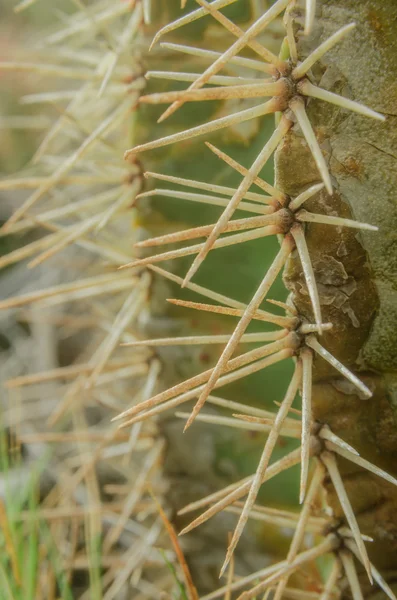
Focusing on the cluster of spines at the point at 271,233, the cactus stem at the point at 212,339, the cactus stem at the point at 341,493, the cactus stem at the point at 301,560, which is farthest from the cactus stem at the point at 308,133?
the cactus stem at the point at 301,560

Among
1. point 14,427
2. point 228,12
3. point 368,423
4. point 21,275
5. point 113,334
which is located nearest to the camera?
point 368,423

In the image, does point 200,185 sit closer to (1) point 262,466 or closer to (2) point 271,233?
(2) point 271,233

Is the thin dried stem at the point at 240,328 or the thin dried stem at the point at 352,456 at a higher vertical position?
the thin dried stem at the point at 240,328

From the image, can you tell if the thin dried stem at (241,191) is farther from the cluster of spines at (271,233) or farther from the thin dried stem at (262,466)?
the thin dried stem at (262,466)

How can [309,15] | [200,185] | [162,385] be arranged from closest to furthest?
[309,15] < [200,185] < [162,385]

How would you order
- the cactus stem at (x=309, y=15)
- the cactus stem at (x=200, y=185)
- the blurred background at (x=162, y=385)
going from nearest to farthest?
the cactus stem at (x=309, y=15) → the cactus stem at (x=200, y=185) → the blurred background at (x=162, y=385)

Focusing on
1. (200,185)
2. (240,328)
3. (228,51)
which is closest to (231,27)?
(228,51)

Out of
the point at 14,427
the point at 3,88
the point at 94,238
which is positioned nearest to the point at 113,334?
the point at 94,238

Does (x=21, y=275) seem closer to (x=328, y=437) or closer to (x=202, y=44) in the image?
(x=202, y=44)
